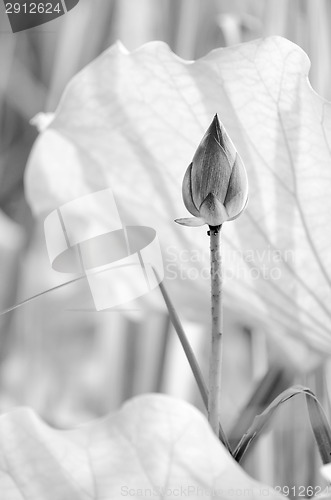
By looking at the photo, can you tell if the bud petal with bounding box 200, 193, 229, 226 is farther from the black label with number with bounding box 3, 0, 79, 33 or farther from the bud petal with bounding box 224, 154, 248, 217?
the black label with number with bounding box 3, 0, 79, 33

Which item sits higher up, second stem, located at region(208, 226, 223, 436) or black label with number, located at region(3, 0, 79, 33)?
black label with number, located at region(3, 0, 79, 33)

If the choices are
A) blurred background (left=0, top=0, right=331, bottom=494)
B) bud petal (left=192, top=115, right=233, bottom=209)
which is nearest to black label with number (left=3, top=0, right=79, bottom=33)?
blurred background (left=0, top=0, right=331, bottom=494)

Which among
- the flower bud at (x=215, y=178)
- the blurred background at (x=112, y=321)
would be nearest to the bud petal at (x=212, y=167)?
the flower bud at (x=215, y=178)

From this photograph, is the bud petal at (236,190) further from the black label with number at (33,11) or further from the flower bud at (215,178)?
the black label with number at (33,11)

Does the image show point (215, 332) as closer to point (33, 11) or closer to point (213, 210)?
point (213, 210)

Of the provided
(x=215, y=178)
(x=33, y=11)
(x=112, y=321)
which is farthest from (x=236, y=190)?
(x=112, y=321)

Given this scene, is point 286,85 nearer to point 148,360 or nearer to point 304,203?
point 304,203

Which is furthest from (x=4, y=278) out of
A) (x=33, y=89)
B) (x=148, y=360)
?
(x=33, y=89)
